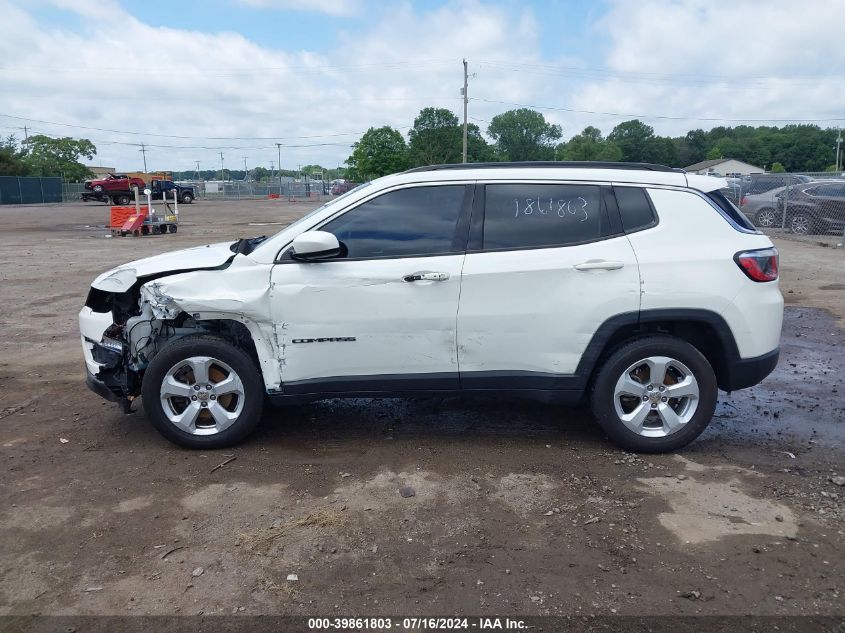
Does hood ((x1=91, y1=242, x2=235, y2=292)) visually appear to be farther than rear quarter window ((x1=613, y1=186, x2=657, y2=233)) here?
Yes

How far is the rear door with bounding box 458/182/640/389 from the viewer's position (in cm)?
463

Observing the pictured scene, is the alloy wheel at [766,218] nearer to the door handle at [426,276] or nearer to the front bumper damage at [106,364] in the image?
the door handle at [426,276]

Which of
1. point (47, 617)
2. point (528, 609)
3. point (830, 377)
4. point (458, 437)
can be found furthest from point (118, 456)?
point (830, 377)

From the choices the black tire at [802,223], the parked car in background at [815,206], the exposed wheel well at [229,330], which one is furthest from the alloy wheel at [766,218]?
the exposed wheel well at [229,330]

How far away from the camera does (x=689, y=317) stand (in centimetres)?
464

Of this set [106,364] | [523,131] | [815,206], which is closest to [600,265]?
[106,364]

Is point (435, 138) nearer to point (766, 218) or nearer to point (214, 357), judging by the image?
point (766, 218)

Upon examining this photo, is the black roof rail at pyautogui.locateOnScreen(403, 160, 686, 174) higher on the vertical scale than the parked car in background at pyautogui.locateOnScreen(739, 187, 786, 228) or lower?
higher

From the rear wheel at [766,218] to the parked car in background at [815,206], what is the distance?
97 cm

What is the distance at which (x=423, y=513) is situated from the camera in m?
3.99

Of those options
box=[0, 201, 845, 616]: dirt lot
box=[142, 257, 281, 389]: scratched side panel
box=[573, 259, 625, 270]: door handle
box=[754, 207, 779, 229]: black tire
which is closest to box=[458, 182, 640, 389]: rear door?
box=[573, 259, 625, 270]: door handle

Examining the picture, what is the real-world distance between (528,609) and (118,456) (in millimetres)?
3080

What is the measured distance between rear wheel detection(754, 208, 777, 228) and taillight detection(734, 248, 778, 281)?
62.3ft

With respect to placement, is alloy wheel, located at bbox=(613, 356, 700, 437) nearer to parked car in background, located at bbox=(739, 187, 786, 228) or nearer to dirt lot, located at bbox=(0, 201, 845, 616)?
dirt lot, located at bbox=(0, 201, 845, 616)
